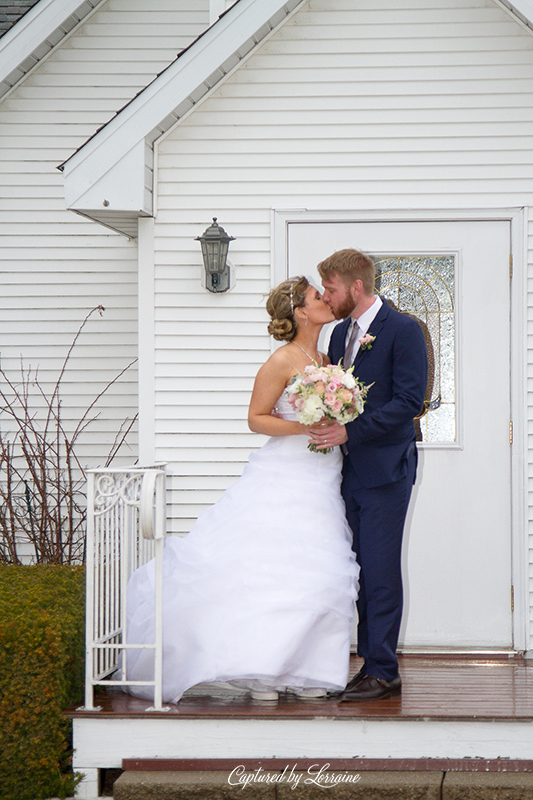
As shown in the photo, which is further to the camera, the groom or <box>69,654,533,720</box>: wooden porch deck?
the groom

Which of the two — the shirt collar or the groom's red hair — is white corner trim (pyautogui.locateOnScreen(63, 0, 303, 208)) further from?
the shirt collar

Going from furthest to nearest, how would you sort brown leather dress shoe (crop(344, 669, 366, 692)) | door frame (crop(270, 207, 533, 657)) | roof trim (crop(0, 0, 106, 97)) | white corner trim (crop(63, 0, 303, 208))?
1. roof trim (crop(0, 0, 106, 97))
2. door frame (crop(270, 207, 533, 657))
3. white corner trim (crop(63, 0, 303, 208))
4. brown leather dress shoe (crop(344, 669, 366, 692))

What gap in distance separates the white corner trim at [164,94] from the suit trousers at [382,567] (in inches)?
91.7

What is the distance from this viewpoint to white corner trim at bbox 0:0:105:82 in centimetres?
606

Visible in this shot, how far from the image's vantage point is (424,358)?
3812mm

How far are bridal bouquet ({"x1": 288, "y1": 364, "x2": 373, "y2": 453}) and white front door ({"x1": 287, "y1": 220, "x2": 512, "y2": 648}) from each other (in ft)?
4.85

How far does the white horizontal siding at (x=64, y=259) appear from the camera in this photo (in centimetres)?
627

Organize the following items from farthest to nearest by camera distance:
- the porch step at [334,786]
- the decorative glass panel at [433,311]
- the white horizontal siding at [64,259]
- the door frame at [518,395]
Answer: the white horizontal siding at [64,259], the decorative glass panel at [433,311], the door frame at [518,395], the porch step at [334,786]

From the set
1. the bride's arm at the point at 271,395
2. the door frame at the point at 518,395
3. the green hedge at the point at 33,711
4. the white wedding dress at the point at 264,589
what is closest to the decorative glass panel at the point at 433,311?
the door frame at the point at 518,395

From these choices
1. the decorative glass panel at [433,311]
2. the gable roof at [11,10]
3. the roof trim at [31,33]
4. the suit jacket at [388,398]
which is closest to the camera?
the suit jacket at [388,398]

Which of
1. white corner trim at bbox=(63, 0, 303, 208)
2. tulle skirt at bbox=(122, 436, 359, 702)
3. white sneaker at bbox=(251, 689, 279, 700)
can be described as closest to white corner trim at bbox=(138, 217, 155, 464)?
white corner trim at bbox=(63, 0, 303, 208)

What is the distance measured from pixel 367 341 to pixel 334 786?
1.95 m

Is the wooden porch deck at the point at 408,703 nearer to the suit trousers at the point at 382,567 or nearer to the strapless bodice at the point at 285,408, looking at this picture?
the suit trousers at the point at 382,567

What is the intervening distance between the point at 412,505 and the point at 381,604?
1247mm
